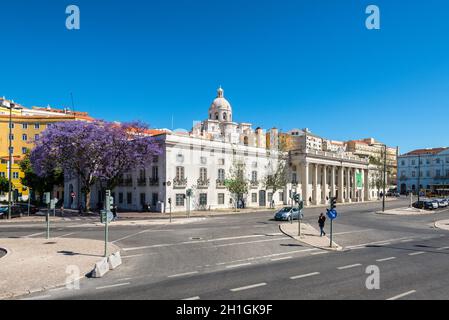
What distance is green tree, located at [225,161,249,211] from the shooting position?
52.3 m

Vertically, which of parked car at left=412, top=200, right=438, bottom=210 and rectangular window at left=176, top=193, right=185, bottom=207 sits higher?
rectangular window at left=176, top=193, right=185, bottom=207

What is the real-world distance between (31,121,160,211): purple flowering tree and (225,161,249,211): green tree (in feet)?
45.1

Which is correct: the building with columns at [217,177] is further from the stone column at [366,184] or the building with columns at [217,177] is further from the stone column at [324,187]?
the stone column at [366,184]

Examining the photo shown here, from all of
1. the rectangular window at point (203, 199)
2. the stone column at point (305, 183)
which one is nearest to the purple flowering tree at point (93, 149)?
the rectangular window at point (203, 199)

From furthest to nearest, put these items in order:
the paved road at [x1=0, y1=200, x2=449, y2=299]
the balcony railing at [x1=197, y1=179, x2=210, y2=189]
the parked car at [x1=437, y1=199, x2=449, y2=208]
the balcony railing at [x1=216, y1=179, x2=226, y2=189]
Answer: the parked car at [x1=437, y1=199, x2=449, y2=208], the balcony railing at [x1=216, y1=179, x2=226, y2=189], the balcony railing at [x1=197, y1=179, x2=210, y2=189], the paved road at [x1=0, y1=200, x2=449, y2=299]

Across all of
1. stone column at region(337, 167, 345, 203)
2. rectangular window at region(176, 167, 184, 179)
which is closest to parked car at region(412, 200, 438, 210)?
stone column at region(337, 167, 345, 203)

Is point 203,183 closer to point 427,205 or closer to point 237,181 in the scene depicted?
point 237,181

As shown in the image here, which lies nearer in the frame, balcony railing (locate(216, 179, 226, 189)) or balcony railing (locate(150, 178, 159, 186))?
balcony railing (locate(150, 178, 159, 186))

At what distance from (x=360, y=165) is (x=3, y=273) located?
82119 millimetres

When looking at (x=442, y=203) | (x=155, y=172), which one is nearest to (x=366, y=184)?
(x=442, y=203)

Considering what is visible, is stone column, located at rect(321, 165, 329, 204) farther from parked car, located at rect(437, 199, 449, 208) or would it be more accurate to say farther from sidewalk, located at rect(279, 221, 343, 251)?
sidewalk, located at rect(279, 221, 343, 251)

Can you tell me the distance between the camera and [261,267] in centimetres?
1598

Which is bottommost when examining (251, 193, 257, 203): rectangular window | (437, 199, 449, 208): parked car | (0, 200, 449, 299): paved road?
(437, 199, 449, 208): parked car
